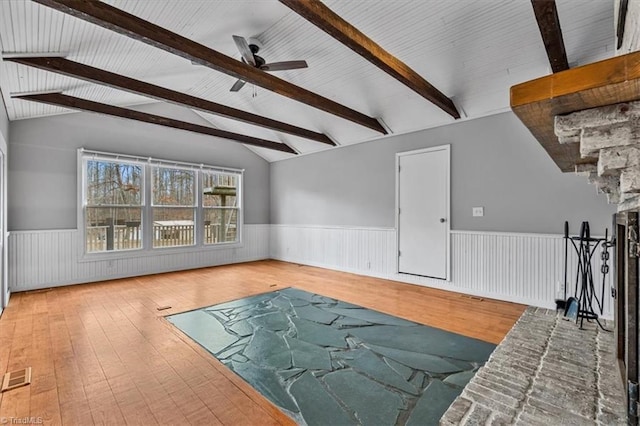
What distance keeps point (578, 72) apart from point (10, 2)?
3.31m

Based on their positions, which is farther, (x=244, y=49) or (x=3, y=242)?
(x=3, y=242)

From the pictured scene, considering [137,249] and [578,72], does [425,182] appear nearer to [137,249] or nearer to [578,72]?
[578,72]

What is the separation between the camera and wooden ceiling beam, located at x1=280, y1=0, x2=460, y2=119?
2.20 m


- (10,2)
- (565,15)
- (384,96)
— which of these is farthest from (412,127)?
(10,2)

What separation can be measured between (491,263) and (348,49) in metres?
3.40

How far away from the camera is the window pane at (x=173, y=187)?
593cm

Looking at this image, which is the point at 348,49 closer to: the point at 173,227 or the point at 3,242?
the point at 173,227

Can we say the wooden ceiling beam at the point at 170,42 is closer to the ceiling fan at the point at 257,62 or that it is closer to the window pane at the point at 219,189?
the ceiling fan at the point at 257,62

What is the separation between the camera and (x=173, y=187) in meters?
6.14

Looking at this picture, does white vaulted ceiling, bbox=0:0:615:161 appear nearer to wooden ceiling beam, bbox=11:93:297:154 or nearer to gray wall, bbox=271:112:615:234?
wooden ceiling beam, bbox=11:93:297:154

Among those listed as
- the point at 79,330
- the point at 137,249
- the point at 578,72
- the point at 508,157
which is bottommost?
the point at 79,330

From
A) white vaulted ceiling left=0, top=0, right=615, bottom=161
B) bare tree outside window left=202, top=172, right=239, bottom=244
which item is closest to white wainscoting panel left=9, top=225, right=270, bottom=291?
bare tree outside window left=202, top=172, right=239, bottom=244

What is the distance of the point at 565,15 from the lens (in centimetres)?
267

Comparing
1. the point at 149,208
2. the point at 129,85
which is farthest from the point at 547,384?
the point at 149,208
